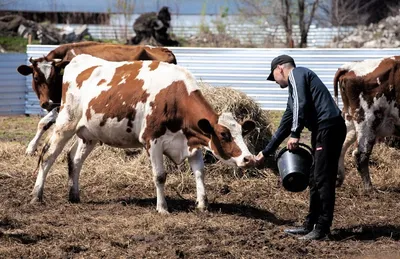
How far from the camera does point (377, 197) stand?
452 inches

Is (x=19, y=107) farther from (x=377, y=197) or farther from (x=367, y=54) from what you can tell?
(x=377, y=197)

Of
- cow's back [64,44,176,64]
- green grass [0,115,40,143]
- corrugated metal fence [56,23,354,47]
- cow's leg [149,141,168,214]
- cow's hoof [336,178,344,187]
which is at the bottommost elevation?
green grass [0,115,40,143]

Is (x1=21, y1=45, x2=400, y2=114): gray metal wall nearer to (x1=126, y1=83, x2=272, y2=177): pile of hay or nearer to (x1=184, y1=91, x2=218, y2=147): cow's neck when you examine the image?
(x1=126, y1=83, x2=272, y2=177): pile of hay

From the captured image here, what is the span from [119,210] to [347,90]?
3765 mm

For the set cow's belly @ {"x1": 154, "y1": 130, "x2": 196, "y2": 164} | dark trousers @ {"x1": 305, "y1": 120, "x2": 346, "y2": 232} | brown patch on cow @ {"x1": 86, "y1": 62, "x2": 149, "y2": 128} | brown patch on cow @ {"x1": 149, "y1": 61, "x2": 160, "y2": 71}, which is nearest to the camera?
dark trousers @ {"x1": 305, "y1": 120, "x2": 346, "y2": 232}

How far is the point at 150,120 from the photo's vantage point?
10.1 meters

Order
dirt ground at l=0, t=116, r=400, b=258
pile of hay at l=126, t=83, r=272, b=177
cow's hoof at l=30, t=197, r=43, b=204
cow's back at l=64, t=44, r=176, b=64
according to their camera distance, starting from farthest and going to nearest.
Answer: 1. cow's back at l=64, t=44, r=176, b=64
2. pile of hay at l=126, t=83, r=272, b=177
3. cow's hoof at l=30, t=197, r=43, b=204
4. dirt ground at l=0, t=116, r=400, b=258

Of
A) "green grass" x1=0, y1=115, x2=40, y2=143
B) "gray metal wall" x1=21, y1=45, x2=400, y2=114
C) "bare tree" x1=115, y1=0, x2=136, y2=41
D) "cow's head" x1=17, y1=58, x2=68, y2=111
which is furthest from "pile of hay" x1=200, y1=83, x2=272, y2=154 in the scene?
"bare tree" x1=115, y1=0, x2=136, y2=41

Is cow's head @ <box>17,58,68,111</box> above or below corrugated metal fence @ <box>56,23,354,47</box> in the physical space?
above

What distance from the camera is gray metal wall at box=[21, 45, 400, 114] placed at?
20469 mm

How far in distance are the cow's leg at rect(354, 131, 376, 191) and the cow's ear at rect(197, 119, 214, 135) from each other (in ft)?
9.38

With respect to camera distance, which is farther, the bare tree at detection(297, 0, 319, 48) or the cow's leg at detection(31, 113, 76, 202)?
the bare tree at detection(297, 0, 319, 48)

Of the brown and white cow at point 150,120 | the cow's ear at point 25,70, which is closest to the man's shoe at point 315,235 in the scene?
the brown and white cow at point 150,120

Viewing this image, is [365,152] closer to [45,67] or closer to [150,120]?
[150,120]
